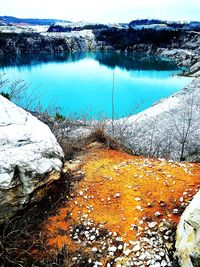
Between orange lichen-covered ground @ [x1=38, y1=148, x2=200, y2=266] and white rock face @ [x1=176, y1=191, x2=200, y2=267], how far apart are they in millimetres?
509

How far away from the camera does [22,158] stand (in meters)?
4.06

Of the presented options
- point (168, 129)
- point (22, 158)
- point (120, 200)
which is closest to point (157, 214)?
point (120, 200)

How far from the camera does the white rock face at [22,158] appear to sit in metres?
3.85

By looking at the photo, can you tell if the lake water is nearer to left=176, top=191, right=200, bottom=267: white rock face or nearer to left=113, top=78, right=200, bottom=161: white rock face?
left=113, top=78, right=200, bottom=161: white rock face

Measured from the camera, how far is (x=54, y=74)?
1187 inches

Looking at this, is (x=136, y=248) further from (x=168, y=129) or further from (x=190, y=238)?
(x=168, y=129)

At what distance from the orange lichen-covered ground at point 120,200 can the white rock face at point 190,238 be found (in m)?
0.51

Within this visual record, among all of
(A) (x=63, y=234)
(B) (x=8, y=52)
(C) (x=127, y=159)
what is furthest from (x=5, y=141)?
(B) (x=8, y=52)

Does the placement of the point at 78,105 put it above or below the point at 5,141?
below

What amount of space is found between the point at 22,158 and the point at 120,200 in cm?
144

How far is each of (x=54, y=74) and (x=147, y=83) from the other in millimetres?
9435

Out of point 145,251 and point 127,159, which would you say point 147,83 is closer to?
point 127,159

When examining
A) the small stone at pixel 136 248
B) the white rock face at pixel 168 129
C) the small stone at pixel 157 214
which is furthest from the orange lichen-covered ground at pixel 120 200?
the white rock face at pixel 168 129

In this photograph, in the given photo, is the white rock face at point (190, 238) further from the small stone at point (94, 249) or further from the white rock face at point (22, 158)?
the white rock face at point (22, 158)
